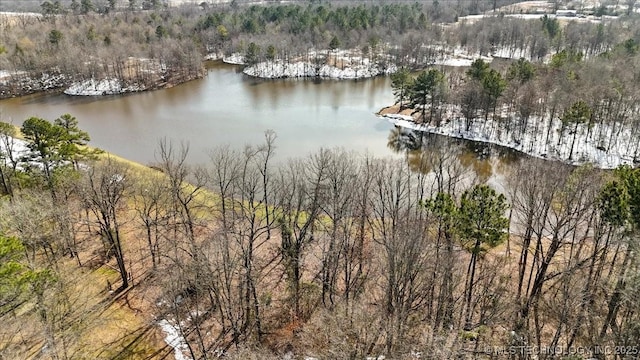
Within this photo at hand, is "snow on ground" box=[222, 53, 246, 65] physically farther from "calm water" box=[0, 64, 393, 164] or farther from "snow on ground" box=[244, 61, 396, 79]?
"calm water" box=[0, 64, 393, 164]

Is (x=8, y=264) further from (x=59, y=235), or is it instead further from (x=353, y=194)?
(x=353, y=194)

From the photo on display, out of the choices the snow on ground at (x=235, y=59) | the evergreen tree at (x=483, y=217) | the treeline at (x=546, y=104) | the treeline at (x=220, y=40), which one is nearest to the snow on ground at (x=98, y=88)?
the treeline at (x=220, y=40)

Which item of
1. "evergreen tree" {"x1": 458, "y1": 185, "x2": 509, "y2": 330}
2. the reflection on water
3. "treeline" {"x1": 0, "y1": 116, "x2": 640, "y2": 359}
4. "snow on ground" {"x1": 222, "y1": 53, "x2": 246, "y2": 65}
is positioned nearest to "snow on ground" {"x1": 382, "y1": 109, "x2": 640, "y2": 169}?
the reflection on water

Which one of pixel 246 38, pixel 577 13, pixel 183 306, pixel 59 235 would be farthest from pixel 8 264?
pixel 577 13

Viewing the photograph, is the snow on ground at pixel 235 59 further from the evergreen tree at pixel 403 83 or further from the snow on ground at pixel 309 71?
the evergreen tree at pixel 403 83

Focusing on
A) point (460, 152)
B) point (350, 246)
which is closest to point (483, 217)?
point (350, 246)

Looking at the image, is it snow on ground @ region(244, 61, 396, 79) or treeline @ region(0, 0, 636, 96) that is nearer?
treeline @ region(0, 0, 636, 96)

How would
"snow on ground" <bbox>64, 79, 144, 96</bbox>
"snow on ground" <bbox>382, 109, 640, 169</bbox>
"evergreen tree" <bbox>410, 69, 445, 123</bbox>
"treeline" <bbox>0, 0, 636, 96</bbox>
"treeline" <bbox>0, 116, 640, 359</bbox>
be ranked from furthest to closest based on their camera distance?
"treeline" <bbox>0, 0, 636, 96</bbox>, "snow on ground" <bbox>64, 79, 144, 96</bbox>, "evergreen tree" <bbox>410, 69, 445, 123</bbox>, "snow on ground" <bbox>382, 109, 640, 169</bbox>, "treeline" <bbox>0, 116, 640, 359</bbox>
